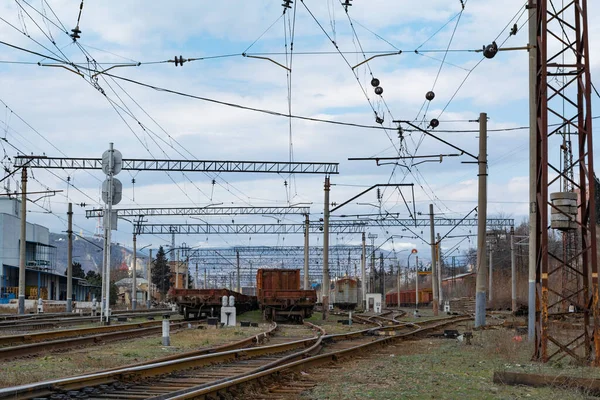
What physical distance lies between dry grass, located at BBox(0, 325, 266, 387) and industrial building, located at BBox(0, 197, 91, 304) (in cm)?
5084

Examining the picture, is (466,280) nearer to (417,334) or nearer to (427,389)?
(417,334)

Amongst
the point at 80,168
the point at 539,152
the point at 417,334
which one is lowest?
the point at 417,334

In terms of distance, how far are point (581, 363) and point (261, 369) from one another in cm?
624

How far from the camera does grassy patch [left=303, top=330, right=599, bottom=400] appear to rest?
427 inches

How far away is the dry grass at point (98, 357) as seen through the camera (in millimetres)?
12234

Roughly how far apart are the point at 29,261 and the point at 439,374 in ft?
238

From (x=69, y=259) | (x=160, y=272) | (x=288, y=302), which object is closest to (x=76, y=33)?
(x=288, y=302)

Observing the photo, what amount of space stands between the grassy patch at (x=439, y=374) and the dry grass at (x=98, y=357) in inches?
157

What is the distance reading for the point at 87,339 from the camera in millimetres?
19453

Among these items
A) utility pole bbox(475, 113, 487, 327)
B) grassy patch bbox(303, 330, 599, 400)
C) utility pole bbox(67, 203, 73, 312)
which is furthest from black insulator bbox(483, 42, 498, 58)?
utility pole bbox(67, 203, 73, 312)

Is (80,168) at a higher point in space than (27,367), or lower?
higher

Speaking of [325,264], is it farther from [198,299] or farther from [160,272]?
[160,272]

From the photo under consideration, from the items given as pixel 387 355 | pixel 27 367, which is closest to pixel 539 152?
pixel 387 355

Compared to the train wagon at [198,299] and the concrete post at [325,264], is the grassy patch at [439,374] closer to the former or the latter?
the train wagon at [198,299]
